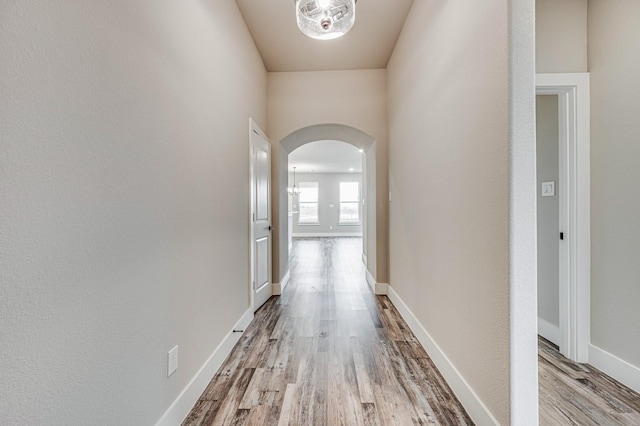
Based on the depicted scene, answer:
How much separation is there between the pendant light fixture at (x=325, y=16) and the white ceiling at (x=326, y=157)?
4.31 m

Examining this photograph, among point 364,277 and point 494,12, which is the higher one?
point 494,12

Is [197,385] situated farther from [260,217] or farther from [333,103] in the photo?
[333,103]

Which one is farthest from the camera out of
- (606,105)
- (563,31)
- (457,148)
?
(563,31)

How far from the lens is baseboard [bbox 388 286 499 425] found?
1375mm

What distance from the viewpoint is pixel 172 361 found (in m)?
1.38

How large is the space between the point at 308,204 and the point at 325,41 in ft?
28.9

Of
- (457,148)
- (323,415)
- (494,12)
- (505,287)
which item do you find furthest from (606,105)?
(323,415)

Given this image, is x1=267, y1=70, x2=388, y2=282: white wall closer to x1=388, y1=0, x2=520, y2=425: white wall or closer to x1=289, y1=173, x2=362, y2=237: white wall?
x1=388, y1=0, x2=520, y2=425: white wall

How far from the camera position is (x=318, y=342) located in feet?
7.63

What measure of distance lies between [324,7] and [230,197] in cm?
155

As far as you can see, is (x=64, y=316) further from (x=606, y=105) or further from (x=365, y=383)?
(x=606, y=105)

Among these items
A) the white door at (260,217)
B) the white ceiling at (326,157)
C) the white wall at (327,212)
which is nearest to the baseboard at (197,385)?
the white door at (260,217)

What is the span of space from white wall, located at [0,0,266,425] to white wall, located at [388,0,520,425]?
62.2 inches

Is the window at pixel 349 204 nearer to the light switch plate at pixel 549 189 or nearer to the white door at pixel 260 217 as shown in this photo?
the white door at pixel 260 217
